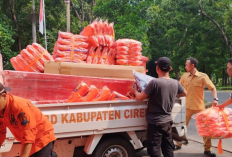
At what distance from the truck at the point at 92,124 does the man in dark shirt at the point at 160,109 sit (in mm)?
296

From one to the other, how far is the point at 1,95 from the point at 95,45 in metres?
2.97

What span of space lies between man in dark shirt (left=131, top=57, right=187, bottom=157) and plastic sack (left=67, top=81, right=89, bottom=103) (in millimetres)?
828

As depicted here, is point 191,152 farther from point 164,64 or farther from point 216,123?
point 164,64

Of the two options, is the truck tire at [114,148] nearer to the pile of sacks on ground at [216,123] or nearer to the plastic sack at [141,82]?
the plastic sack at [141,82]

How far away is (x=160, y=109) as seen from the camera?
3773mm

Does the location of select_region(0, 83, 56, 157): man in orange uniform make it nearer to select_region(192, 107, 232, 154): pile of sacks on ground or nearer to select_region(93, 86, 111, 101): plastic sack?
select_region(93, 86, 111, 101): plastic sack

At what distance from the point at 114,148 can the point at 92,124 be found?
652 mm

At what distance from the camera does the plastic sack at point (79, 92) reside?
3796 millimetres

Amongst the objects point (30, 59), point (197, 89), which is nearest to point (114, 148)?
point (30, 59)

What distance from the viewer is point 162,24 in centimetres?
3042

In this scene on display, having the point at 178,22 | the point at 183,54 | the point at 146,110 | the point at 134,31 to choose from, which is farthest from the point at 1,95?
the point at 183,54

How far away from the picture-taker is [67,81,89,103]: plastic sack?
12.5 feet

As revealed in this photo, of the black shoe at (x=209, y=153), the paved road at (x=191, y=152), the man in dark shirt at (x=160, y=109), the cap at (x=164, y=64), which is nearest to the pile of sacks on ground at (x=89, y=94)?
the man in dark shirt at (x=160, y=109)

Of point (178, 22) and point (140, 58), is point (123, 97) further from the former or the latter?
point (178, 22)
